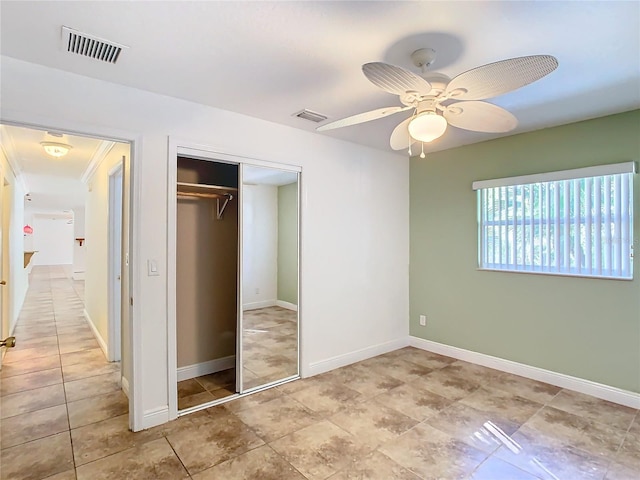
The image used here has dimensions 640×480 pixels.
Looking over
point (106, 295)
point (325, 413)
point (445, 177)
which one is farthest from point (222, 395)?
point (445, 177)

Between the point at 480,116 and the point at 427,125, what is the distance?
401 mm

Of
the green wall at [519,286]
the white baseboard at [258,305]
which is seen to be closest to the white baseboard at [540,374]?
the green wall at [519,286]

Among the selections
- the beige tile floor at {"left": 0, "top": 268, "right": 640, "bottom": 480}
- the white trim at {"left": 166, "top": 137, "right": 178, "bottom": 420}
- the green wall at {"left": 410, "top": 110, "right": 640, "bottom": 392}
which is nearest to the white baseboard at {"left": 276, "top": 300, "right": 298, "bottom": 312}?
the beige tile floor at {"left": 0, "top": 268, "right": 640, "bottom": 480}

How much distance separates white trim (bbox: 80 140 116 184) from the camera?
360cm

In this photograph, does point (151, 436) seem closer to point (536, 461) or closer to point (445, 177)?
point (536, 461)

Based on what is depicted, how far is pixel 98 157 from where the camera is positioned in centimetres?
413

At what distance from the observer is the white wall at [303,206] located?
221 cm

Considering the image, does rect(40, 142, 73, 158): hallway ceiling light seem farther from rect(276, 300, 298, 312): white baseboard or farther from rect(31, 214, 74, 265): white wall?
rect(31, 214, 74, 265): white wall

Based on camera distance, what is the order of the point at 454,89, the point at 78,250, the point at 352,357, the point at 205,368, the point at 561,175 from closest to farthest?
1. the point at 454,89
2. the point at 561,175
3. the point at 205,368
4. the point at 352,357
5. the point at 78,250

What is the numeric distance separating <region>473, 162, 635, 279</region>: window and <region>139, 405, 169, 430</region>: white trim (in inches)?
132

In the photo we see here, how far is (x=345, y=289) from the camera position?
3713 millimetres

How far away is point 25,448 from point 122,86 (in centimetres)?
247

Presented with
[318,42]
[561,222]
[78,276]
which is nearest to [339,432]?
[318,42]

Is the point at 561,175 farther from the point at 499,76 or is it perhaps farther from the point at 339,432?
the point at 339,432
